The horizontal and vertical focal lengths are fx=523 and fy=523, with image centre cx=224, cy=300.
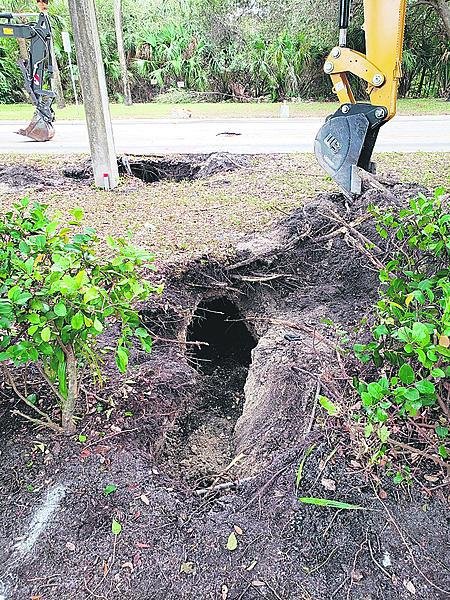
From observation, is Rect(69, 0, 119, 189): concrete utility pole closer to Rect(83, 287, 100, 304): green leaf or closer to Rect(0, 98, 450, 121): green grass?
Rect(83, 287, 100, 304): green leaf

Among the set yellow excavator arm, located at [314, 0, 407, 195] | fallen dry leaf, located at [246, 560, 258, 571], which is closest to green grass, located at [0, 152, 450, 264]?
yellow excavator arm, located at [314, 0, 407, 195]

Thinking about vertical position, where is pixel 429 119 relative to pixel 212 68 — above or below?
below

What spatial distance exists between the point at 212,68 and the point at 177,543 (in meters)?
19.3

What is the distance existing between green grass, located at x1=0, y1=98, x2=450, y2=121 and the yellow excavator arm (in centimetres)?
931

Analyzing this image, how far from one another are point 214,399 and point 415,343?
2403 millimetres

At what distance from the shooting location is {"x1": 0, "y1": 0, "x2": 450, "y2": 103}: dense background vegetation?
1717 centimetres

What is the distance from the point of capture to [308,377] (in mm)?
2947

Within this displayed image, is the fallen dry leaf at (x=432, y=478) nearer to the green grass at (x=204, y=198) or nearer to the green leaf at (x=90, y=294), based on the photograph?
the green leaf at (x=90, y=294)

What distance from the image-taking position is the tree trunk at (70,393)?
2.44m

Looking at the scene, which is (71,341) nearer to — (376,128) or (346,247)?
(346,247)

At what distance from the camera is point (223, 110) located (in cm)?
1548

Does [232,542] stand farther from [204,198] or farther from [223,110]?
[223,110]

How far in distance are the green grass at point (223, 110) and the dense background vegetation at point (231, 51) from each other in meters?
1.41

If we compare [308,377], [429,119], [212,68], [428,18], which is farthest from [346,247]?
[212,68]
